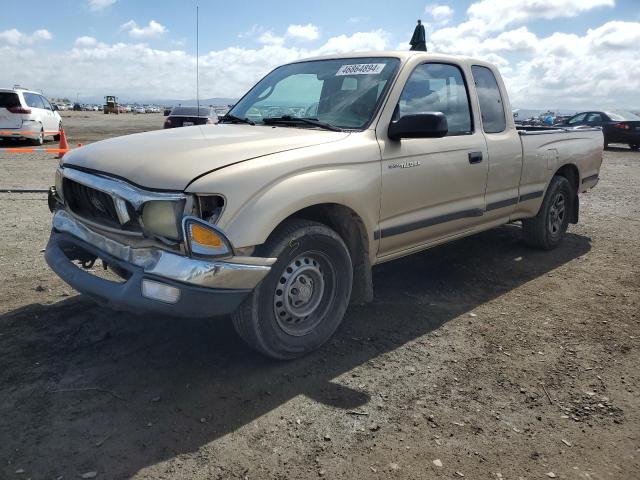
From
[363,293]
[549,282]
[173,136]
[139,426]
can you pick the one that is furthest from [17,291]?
[549,282]

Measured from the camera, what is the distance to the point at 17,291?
4.42 meters

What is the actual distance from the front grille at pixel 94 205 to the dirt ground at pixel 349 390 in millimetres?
855

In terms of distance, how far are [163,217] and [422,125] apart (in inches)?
68.5

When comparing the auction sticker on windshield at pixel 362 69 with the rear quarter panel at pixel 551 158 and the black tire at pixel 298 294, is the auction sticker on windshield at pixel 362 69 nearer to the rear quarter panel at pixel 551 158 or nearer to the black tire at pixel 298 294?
the black tire at pixel 298 294

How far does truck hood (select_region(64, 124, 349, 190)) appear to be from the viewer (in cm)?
291

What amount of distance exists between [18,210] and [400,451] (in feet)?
21.5

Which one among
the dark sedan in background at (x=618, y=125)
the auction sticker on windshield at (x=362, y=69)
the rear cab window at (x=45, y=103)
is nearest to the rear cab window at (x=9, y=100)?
the rear cab window at (x=45, y=103)

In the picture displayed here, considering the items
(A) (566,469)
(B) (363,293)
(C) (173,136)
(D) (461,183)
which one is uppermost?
(C) (173,136)

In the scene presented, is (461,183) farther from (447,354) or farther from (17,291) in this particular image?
(17,291)

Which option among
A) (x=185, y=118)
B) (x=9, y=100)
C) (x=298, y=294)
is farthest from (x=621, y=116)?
(x=298, y=294)

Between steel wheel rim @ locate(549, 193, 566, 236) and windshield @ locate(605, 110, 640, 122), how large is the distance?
16.0 m

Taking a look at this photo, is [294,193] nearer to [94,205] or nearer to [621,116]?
[94,205]

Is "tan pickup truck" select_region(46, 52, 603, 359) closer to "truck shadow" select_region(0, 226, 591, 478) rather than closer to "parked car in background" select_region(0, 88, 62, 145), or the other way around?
"truck shadow" select_region(0, 226, 591, 478)

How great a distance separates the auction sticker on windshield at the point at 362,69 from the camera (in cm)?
405
